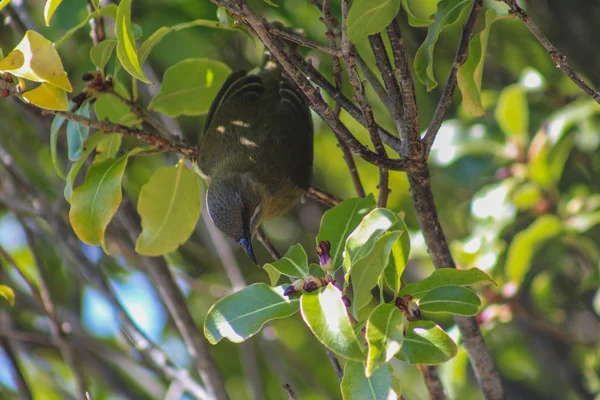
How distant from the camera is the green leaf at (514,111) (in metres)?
4.32

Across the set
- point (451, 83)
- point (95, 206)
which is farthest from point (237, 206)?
point (451, 83)

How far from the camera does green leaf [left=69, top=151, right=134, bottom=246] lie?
2.73 meters

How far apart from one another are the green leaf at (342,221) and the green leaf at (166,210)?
831 mm

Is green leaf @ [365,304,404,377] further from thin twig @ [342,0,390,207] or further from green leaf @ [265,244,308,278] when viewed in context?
thin twig @ [342,0,390,207]

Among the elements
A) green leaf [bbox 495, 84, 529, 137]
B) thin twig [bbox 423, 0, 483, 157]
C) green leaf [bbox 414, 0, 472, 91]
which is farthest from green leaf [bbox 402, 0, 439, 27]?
green leaf [bbox 495, 84, 529, 137]

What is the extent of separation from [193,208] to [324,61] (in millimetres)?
1012

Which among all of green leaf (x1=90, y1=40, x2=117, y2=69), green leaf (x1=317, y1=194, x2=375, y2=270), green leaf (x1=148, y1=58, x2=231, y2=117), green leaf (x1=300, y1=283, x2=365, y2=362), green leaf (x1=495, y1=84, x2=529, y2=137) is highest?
green leaf (x1=495, y1=84, x2=529, y2=137)

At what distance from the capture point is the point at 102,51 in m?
2.83

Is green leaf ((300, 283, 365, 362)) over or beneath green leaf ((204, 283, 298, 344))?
beneath

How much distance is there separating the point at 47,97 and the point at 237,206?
1558 millimetres

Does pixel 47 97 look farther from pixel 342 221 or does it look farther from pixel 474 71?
pixel 474 71

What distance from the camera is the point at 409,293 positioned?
90.7 inches

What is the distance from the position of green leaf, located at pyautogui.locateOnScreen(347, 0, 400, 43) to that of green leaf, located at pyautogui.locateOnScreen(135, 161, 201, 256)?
1150 millimetres

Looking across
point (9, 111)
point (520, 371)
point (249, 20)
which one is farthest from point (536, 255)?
point (9, 111)
